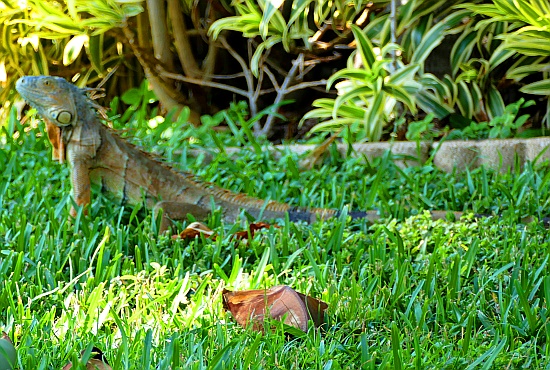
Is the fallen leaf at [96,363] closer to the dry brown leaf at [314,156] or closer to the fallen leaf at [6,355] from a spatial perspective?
the fallen leaf at [6,355]

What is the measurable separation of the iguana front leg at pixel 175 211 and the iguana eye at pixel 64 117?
662mm

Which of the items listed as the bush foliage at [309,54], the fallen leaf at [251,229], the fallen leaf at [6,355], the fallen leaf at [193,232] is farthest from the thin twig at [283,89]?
the fallen leaf at [6,355]

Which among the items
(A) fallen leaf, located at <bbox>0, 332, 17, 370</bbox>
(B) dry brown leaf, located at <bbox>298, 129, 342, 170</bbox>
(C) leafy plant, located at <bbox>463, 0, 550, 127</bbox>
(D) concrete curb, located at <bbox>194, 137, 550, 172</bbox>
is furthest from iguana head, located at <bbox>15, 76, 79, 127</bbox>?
(C) leafy plant, located at <bbox>463, 0, 550, 127</bbox>

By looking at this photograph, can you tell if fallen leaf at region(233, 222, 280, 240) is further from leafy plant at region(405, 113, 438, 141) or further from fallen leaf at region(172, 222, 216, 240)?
leafy plant at region(405, 113, 438, 141)

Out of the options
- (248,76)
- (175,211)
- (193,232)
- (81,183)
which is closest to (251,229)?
(193,232)

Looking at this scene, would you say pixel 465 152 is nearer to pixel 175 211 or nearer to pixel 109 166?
pixel 175 211

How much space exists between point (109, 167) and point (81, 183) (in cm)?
20

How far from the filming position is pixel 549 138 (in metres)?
4.05

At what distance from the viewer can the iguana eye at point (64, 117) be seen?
Answer: 3.50m

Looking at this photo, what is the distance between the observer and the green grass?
1.80 m

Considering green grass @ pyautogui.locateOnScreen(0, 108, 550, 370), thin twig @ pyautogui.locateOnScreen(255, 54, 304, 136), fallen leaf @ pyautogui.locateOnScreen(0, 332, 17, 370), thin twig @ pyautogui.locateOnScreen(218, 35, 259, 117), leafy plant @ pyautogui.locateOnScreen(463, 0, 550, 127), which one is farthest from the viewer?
thin twig @ pyautogui.locateOnScreen(218, 35, 259, 117)

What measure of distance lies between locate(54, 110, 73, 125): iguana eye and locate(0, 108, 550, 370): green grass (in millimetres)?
371

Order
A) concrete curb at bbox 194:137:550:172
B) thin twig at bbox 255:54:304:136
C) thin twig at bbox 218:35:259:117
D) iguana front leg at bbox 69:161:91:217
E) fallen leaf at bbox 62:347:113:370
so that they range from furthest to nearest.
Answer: thin twig at bbox 218:35:259:117
thin twig at bbox 255:54:304:136
concrete curb at bbox 194:137:550:172
iguana front leg at bbox 69:161:91:217
fallen leaf at bbox 62:347:113:370

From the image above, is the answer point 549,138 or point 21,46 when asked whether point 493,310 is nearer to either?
point 549,138
